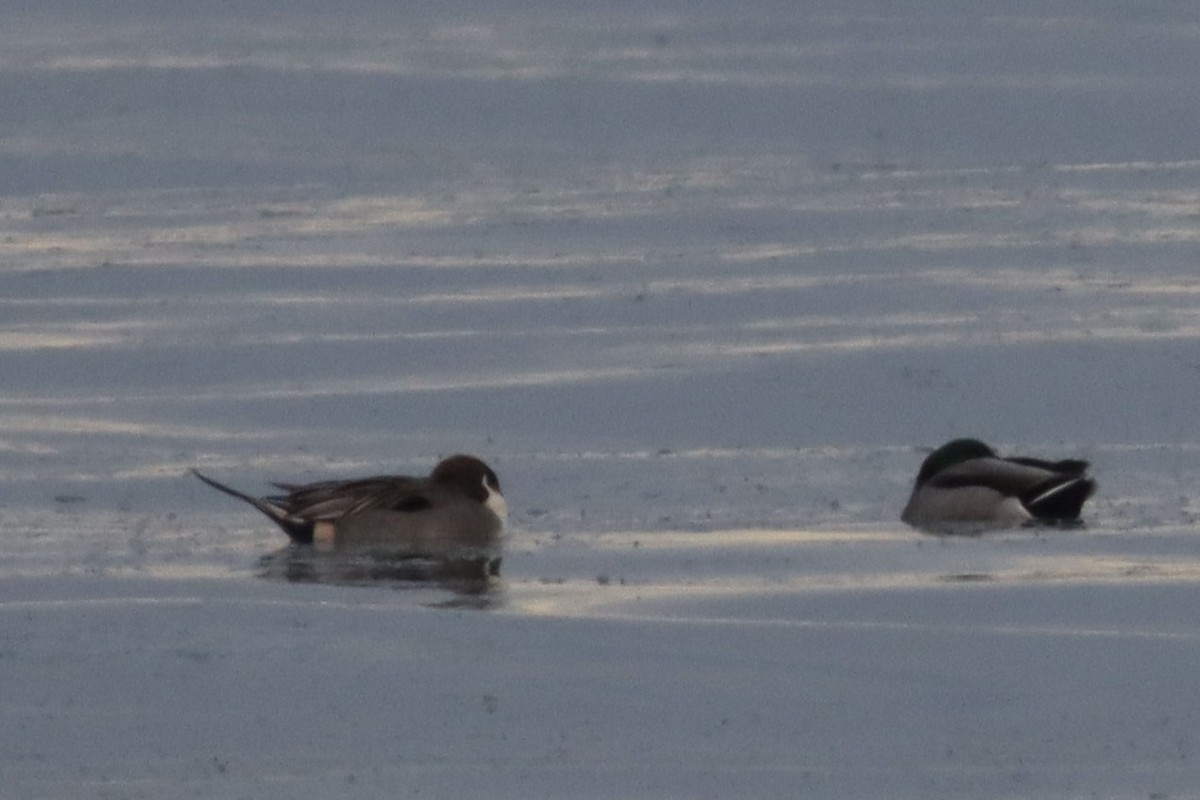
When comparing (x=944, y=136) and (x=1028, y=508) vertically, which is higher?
(x=944, y=136)

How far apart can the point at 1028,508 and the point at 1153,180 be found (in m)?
11.2

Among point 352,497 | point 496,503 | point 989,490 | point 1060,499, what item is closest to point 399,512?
point 352,497

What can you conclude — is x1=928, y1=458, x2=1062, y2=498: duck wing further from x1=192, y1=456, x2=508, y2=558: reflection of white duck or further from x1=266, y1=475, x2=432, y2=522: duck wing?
x1=266, y1=475, x2=432, y2=522: duck wing

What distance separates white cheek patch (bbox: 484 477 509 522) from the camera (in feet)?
37.4

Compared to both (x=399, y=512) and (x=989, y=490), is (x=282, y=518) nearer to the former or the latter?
(x=399, y=512)

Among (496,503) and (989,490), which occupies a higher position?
(989,490)

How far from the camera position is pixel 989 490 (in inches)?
479

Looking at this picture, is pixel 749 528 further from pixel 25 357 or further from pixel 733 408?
pixel 25 357

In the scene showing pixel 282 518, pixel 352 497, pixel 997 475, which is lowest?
pixel 282 518

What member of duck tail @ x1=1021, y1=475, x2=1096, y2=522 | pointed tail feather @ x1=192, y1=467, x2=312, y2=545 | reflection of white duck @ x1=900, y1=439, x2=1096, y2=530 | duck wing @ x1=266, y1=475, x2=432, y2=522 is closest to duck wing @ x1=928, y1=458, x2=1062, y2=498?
reflection of white duck @ x1=900, y1=439, x2=1096, y2=530

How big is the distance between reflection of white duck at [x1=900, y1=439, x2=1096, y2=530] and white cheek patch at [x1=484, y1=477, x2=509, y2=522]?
5.20 ft

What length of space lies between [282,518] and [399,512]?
52 cm

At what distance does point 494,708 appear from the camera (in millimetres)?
8078

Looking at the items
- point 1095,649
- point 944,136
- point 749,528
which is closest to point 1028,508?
point 749,528
